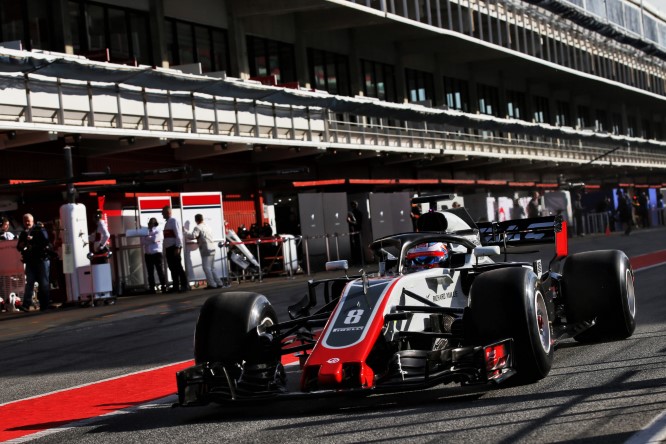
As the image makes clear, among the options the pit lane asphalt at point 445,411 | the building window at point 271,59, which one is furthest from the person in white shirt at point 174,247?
the building window at point 271,59

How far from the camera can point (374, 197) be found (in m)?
37.1

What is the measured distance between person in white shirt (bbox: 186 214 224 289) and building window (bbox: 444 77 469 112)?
94.1 feet

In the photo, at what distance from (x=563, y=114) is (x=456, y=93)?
17.4 metres

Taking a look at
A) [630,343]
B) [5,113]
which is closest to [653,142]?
[5,113]

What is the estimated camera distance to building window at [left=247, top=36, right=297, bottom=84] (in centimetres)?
3866

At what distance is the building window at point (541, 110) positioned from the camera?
6612 cm

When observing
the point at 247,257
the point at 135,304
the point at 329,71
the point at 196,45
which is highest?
the point at 196,45

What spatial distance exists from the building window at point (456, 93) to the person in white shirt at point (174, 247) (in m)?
30.1

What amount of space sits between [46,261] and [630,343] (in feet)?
47.5

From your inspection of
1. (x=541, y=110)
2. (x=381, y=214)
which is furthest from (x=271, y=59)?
(x=541, y=110)

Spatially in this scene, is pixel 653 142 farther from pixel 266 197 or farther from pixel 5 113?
pixel 5 113

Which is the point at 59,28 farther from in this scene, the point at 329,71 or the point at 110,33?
the point at 329,71

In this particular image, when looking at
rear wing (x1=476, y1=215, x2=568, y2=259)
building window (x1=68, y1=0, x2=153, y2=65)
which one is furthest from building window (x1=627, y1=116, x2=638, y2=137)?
rear wing (x1=476, y1=215, x2=568, y2=259)

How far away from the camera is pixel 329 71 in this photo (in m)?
43.2
